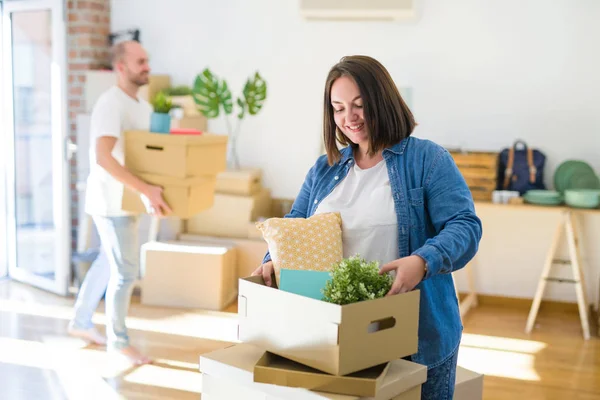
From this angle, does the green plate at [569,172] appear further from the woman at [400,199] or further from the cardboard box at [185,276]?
the woman at [400,199]

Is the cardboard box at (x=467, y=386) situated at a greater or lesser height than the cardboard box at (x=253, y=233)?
lesser

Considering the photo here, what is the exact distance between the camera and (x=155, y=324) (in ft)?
14.9

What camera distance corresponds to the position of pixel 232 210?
17.3 feet

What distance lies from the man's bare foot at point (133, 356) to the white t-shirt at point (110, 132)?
0.74m

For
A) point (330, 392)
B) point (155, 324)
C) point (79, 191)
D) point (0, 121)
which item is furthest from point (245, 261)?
point (330, 392)

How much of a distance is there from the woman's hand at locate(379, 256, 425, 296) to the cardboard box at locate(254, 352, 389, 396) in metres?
0.17

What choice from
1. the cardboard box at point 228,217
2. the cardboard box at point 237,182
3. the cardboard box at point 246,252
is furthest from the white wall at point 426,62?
the cardboard box at point 246,252

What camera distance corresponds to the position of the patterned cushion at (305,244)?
181 cm

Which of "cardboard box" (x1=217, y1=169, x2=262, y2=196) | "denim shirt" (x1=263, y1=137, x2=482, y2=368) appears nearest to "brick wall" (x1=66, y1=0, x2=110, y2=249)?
"cardboard box" (x1=217, y1=169, x2=262, y2=196)

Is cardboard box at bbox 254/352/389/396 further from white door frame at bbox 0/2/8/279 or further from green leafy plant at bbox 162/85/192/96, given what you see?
white door frame at bbox 0/2/8/279

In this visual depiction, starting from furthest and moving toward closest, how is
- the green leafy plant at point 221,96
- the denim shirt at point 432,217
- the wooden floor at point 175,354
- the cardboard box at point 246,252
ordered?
the green leafy plant at point 221,96 < the cardboard box at point 246,252 < the wooden floor at point 175,354 < the denim shirt at point 432,217

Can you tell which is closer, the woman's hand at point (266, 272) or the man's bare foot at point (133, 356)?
the woman's hand at point (266, 272)

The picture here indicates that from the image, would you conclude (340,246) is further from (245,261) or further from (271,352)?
(245,261)

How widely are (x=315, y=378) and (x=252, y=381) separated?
0.19m
